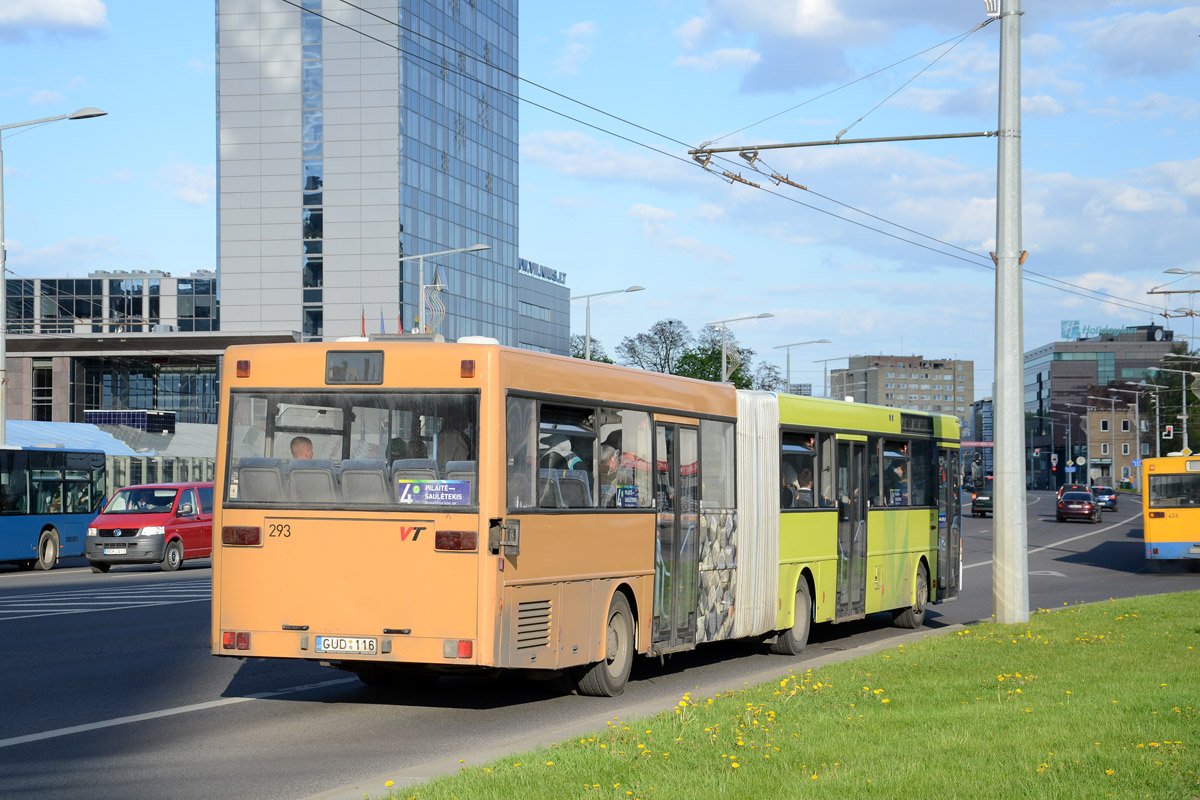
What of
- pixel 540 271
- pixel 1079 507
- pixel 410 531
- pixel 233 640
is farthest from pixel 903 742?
pixel 540 271

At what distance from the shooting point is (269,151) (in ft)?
292

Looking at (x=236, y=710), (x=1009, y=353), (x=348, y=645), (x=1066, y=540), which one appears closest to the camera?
(x=348, y=645)

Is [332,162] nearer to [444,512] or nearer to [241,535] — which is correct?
[241,535]

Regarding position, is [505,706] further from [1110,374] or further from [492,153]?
[1110,374]

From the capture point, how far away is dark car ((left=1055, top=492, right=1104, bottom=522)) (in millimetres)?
67500

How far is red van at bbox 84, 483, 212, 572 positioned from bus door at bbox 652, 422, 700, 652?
20.4m

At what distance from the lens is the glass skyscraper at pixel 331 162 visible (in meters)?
86.7

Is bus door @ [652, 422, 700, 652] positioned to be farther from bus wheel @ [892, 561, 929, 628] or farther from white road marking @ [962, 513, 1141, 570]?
white road marking @ [962, 513, 1141, 570]

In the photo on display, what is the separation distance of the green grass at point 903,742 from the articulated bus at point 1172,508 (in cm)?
2312

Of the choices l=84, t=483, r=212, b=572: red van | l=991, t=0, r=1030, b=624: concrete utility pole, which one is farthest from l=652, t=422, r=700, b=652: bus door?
l=84, t=483, r=212, b=572: red van

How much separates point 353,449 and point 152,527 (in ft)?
72.6

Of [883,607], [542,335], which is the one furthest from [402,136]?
[883,607]

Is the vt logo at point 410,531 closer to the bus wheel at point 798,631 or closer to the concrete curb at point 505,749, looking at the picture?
the concrete curb at point 505,749

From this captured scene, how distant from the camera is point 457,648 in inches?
412
